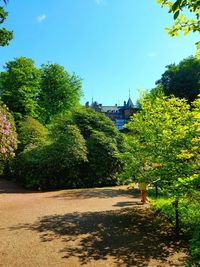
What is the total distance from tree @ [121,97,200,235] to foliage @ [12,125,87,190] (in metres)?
7.53

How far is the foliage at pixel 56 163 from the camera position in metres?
18.4

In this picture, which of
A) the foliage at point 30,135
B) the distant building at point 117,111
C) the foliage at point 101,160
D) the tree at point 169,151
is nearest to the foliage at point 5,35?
the tree at point 169,151

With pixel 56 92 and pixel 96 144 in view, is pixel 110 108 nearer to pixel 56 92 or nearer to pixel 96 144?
pixel 56 92

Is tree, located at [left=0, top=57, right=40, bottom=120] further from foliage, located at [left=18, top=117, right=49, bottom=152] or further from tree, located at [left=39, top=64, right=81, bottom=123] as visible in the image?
foliage, located at [left=18, top=117, right=49, bottom=152]

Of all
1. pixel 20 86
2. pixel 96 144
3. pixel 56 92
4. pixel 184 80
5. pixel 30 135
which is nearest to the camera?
pixel 96 144

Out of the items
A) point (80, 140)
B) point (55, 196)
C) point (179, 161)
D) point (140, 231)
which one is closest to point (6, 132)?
point (55, 196)

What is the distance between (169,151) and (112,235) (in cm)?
291

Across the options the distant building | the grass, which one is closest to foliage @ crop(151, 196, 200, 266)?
the grass

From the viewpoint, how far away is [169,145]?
25.6ft

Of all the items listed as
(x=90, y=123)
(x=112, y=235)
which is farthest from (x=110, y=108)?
(x=112, y=235)

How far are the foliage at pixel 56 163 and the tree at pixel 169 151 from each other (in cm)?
753

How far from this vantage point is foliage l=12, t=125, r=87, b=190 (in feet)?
60.3

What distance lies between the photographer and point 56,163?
18578mm

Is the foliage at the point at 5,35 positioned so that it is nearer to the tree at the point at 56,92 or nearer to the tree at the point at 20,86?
the tree at the point at 20,86
